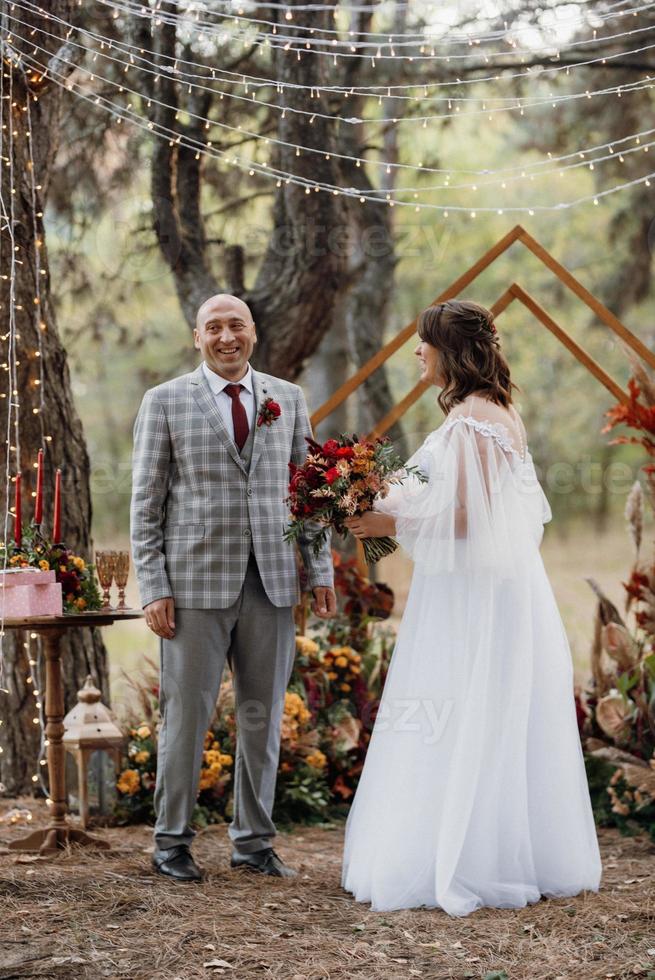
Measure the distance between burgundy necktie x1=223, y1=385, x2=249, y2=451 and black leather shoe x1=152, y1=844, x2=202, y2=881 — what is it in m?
1.38

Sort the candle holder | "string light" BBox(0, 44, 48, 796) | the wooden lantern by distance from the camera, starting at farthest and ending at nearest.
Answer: "string light" BBox(0, 44, 48, 796), the wooden lantern, the candle holder

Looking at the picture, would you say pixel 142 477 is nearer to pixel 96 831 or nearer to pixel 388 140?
pixel 96 831

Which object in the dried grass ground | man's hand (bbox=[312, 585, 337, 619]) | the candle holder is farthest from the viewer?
the candle holder

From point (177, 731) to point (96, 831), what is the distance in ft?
3.62

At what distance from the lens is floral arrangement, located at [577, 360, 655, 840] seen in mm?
4605

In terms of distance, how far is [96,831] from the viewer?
4.57 metres

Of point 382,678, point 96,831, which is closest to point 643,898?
point 382,678

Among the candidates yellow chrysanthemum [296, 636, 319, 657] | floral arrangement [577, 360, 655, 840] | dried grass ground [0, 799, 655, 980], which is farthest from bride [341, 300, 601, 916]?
yellow chrysanthemum [296, 636, 319, 657]

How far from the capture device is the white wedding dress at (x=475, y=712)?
137 inches

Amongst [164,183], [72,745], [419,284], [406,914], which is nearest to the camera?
[406,914]

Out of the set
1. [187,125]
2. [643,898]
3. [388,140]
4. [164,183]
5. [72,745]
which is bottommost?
[643,898]

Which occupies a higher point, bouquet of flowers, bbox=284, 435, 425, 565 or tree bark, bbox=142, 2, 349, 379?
tree bark, bbox=142, 2, 349, 379

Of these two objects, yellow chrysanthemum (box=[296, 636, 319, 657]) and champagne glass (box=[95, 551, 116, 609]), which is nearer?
champagne glass (box=[95, 551, 116, 609])

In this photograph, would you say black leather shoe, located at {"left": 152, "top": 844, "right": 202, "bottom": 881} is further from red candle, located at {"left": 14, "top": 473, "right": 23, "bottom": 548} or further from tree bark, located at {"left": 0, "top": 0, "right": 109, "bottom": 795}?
tree bark, located at {"left": 0, "top": 0, "right": 109, "bottom": 795}
